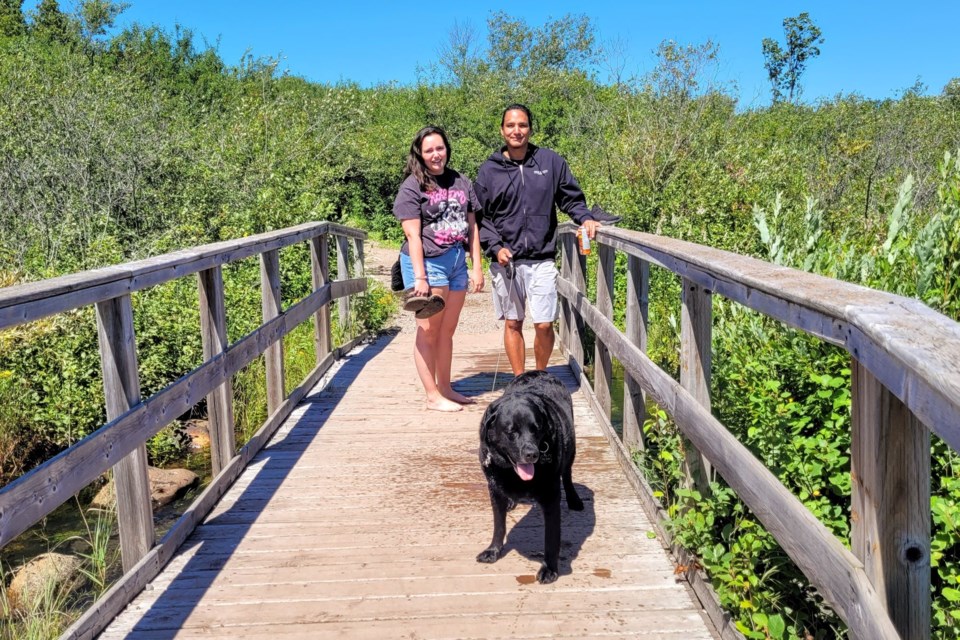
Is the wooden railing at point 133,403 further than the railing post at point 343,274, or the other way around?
the railing post at point 343,274

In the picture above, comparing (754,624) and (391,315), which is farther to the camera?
(391,315)

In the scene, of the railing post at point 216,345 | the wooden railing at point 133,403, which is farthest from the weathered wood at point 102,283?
the railing post at point 216,345

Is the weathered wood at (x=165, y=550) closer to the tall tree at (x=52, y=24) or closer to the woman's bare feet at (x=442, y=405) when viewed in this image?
the woman's bare feet at (x=442, y=405)

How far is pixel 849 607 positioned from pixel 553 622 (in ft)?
4.72

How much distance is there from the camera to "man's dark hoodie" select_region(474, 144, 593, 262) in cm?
570

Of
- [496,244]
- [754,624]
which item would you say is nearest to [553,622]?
[754,624]

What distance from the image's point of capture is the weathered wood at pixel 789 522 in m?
1.73

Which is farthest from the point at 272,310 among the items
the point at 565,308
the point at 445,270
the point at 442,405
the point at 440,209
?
the point at 565,308

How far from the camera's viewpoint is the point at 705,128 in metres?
14.6

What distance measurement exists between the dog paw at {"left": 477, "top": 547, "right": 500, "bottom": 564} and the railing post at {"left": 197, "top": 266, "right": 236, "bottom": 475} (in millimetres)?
1589

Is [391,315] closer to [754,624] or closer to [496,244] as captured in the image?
[496,244]

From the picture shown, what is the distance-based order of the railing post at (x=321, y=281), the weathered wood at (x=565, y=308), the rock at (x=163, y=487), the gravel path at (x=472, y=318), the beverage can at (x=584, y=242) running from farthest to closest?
the gravel path at (x=472, y=318) → the weathered wood at (x=565, y=308) → the railing post at (x=321, y=281) → the rock at (x=163, y=487) → the beverage can at (x=584, y=242)

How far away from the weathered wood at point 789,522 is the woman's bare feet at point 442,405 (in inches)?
102

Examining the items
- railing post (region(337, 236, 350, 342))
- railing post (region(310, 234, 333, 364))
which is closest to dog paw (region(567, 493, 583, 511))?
railing post (region(310, 234, 333, 364))
